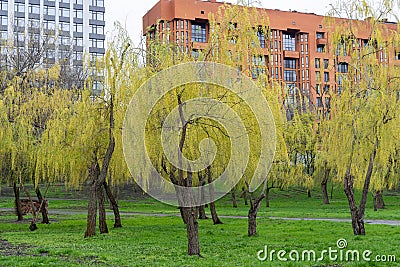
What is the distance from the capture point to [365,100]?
15.4m

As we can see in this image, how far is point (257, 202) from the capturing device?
1672 centimetres

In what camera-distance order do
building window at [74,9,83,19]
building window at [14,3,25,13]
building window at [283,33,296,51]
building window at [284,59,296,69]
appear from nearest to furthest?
building window at [283,33,296,51]
building window at [284,59,296,69]
building window at [14,3,25,13]
building window at [74,9,83,19]

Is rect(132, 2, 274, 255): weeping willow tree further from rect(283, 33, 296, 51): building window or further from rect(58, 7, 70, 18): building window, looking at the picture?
rect(58, 7, 70, 18): building window

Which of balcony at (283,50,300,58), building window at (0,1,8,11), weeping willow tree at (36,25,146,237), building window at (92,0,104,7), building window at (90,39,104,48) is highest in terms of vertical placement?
building window at (92,0,104,7)

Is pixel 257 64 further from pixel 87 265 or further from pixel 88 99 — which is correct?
pixel 87 265

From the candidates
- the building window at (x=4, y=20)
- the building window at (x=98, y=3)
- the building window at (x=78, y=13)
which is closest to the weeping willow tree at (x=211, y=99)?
the building window at (x=4, y=20)

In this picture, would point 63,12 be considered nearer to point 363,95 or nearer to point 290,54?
point 290,54

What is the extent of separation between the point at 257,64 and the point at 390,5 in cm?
442

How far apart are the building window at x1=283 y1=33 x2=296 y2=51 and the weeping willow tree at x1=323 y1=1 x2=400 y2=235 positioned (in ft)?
185

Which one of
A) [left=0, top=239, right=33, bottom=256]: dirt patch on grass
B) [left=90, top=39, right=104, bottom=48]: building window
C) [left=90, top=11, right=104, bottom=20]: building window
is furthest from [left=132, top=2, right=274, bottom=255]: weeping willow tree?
[left=90, top=11, right=104, bottom=20]: building window

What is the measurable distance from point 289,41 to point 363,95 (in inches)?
2275

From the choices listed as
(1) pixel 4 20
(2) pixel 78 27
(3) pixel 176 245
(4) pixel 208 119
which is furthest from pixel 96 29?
(4) pixel 208 119

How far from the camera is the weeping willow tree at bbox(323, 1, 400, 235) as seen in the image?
15.1 metres

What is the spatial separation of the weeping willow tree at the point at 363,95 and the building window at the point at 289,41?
56.5 m
